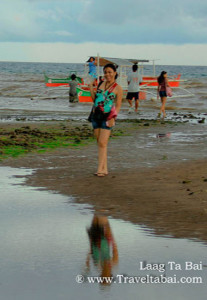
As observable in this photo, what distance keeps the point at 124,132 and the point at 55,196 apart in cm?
889

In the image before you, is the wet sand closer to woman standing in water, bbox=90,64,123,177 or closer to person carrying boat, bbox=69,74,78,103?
woman standing in water, bbox=90,64,123,177

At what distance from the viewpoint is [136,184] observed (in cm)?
891

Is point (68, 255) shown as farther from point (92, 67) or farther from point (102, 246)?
point (92, 67)

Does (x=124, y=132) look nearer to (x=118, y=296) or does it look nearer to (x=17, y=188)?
(x=17, y=188)

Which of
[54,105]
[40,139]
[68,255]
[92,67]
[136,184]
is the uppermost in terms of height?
[92,67]

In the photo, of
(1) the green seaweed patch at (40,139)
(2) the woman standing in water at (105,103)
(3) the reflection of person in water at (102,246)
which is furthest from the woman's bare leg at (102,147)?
(3) the reflection of person in water at (102,246)

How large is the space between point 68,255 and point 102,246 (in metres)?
0.45

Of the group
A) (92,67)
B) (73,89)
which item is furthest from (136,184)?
(92,67)

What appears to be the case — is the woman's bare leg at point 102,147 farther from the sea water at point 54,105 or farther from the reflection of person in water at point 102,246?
the sea water at point 54,105

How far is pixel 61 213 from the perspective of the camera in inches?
277

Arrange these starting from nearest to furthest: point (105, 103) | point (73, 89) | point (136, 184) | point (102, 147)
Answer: point (136, 184)
point (105, 103)
point (102, 147)
point (73, 89)

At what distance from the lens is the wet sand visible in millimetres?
6828

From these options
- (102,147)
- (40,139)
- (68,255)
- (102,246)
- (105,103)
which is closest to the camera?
(68,255)

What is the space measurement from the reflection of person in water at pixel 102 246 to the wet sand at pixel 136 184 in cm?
42
